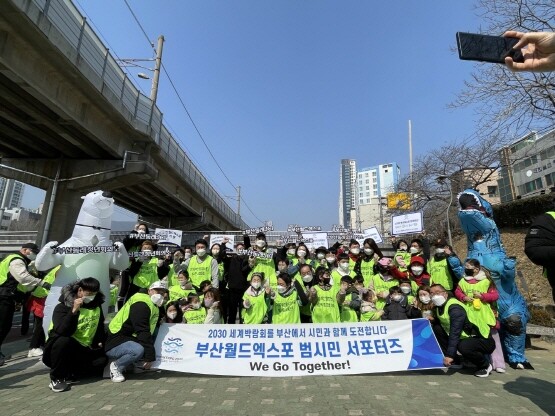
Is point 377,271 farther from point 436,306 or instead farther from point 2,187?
point 2,187

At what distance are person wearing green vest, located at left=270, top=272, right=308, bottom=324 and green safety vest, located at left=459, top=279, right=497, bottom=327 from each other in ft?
8.37

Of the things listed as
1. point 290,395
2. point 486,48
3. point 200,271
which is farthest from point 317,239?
point 486,48

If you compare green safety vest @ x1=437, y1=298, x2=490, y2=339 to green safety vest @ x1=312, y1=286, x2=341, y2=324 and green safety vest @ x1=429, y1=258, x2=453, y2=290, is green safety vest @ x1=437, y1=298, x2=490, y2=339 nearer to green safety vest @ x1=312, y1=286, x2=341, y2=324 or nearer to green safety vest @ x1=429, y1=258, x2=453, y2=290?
green safety vest @ x1=429, y1=258, x2=453, y2=290

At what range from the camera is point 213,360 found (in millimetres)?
4719

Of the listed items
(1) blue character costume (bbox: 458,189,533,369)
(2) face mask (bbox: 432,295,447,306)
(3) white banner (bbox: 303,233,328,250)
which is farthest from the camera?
(3) white banner (bbox: 303,233,328,250)

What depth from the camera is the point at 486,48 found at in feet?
7.50

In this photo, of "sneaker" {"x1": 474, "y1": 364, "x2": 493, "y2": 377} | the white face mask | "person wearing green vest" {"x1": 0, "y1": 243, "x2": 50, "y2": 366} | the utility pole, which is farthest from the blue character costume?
the utility pole

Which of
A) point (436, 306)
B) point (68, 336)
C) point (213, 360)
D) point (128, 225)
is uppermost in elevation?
point (128, 225)

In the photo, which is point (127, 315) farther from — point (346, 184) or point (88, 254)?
point (346, 184)

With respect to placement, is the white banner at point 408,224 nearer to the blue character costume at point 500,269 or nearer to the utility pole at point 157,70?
the blue character costume at point 500,269

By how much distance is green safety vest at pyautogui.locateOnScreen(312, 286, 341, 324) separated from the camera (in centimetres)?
559

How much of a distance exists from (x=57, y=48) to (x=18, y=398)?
28.7ft

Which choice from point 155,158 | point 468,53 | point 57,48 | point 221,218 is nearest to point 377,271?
point 468,53

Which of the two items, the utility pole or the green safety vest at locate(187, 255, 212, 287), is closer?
the green safety vest at locate(187, 255, 212, 287)
